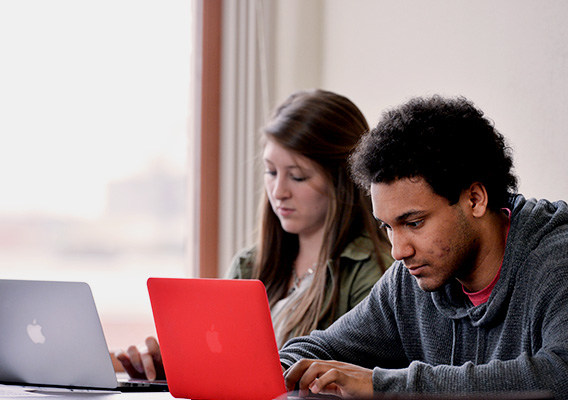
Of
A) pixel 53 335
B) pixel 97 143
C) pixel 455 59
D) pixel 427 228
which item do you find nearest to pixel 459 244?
pixel 427 228

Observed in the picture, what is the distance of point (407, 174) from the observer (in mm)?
1367

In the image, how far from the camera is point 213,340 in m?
1.31

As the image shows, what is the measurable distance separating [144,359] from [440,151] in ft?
2.99

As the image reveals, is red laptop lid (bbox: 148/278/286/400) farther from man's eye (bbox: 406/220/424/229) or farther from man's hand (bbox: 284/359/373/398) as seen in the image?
man's eye (bbox: 406/220/424/229)

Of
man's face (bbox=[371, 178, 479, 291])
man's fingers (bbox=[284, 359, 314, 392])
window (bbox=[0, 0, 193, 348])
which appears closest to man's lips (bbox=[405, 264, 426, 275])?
man's face (bbox=[371, 178, 479, 291])

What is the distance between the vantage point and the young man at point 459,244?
1256 mm

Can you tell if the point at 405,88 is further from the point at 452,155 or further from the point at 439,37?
the point at 452,155

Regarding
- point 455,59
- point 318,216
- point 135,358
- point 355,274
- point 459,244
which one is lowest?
point 135,358

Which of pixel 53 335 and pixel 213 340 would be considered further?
pixel 53 335

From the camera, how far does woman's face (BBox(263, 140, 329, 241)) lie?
2139 mm

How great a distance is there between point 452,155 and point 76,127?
207 centimetres

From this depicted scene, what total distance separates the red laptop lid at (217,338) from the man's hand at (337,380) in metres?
0.06

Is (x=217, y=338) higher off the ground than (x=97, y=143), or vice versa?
(x=97, y=143)

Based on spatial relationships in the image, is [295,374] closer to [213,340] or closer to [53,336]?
[213,340]
